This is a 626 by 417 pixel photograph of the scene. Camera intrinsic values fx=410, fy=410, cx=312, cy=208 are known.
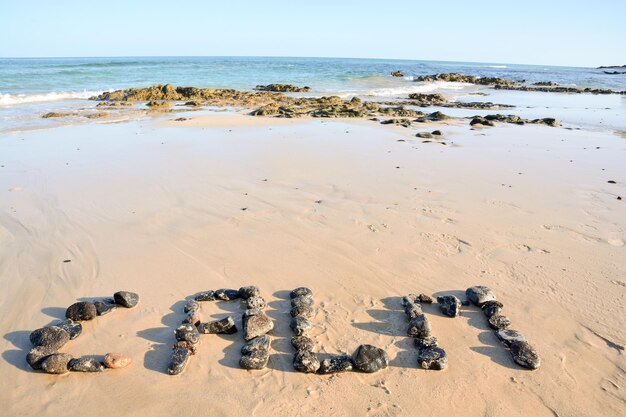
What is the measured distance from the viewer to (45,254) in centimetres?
485

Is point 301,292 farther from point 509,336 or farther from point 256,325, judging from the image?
point 509,336

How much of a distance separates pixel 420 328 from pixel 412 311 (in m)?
0.27

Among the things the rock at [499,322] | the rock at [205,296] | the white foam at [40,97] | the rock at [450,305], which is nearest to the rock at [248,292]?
the rock at [205,296]

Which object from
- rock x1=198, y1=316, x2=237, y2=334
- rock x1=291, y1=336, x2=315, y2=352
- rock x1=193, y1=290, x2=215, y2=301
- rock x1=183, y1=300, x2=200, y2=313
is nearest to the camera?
rock x1=291, y1=336, x2=315, y2=352

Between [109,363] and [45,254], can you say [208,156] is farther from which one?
[109,363]

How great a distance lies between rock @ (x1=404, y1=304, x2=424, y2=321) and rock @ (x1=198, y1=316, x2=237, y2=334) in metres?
Answer: 1.59

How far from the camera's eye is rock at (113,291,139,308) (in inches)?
152

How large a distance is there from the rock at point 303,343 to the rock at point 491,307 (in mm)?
1684

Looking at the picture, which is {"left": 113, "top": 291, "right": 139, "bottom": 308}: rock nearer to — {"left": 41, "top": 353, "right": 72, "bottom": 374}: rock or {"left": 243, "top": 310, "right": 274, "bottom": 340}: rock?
{"left": 41, "top": 353, "right": 72, "bottom": 374}: rock

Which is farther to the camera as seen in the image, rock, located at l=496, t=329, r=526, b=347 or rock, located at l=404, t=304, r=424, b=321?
rock, located at l=404, t=304, r=424, b=321

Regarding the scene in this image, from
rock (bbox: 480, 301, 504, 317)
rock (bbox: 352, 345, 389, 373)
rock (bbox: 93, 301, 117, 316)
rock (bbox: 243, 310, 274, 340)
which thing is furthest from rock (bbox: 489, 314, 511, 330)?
rock (bbox: 93, 301, 117, 316)

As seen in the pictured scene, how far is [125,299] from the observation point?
3854mm

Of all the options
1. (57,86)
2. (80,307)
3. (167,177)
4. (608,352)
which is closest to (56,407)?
(80,307)

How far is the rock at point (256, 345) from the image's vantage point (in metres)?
3.28
